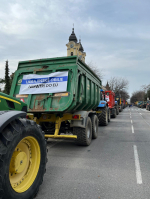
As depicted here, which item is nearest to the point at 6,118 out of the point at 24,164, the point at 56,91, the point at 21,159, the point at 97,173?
the point at 21,159

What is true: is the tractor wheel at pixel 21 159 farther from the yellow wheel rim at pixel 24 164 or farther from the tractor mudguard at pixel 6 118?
the tractor mudguard at pixel 6 118

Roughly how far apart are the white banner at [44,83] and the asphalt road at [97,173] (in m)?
2.08

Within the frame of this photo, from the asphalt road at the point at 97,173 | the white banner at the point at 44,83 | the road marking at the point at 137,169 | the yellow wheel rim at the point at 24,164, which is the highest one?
the white banner at the point at 44,83

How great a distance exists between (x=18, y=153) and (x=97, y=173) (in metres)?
2.14

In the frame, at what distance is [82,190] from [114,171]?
3.99 feet

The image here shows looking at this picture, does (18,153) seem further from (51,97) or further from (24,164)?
(51,97)

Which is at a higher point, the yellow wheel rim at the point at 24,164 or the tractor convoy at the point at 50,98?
the tractor convoy at the point at 50,98

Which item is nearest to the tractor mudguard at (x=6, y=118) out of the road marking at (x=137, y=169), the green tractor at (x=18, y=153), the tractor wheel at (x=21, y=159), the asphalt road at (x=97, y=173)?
the green tractor at (x=18, y=153)

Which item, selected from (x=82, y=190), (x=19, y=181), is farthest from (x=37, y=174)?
(x=82, y=190)

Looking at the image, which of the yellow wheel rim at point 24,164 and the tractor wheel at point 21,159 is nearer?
the tractor wheel at point 21,159

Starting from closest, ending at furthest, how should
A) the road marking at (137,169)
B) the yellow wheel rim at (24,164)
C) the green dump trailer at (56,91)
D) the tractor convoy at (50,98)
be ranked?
the yellow wheel rim at (24,164), the tractor convoy at (50,98), the road marking at (137,169), the green dump trailer at (56,91)

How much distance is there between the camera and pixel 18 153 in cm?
288

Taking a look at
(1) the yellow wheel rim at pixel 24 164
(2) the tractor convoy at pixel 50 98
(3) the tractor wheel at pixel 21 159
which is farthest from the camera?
(2) the tractor convoy at pixel 50 98

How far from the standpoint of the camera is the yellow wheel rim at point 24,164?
281 centimetres
